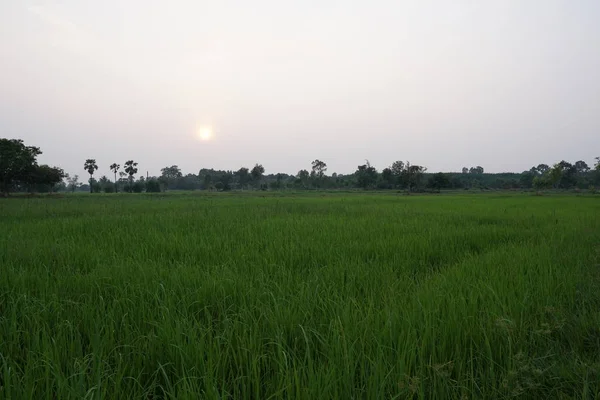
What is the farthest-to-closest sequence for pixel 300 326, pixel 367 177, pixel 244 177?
pixel 244 177
pixel 367 177
pixel 300 326

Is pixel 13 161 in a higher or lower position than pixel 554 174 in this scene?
higher

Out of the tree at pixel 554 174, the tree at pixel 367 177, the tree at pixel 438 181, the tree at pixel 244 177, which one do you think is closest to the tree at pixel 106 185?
the tree at pixel 244 177

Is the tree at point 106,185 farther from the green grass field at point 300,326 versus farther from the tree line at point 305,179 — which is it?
the green grass field at point 300,326

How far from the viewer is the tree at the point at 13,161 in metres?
36.4

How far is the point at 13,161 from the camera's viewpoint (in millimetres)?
37312

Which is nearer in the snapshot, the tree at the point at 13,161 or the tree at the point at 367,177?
the tree at the point at 13,161

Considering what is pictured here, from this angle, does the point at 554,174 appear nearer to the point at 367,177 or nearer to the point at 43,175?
the point at 367,177

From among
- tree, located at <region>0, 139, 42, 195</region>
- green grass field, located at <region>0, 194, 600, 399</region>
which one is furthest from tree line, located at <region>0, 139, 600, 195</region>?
green grass field, located at <region>0, 194, 600, 399</region>

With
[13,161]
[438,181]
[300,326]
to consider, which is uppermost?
[13,161]

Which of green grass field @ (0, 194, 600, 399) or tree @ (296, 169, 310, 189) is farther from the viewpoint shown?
tree @ (296, 169, 310, 189)

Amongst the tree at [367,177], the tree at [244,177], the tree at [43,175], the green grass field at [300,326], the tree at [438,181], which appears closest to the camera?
the green grass field at [300,326]

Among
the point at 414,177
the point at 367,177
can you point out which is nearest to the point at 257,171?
the point at 367,177

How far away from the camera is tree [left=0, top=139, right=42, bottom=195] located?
36375 mm

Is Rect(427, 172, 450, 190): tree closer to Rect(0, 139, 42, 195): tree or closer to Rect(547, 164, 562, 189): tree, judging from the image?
Rect(547, 164, 562, 189): tree
